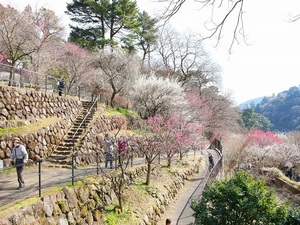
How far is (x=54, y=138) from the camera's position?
13.1 m

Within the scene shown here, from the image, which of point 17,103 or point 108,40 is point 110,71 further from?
point 17,103

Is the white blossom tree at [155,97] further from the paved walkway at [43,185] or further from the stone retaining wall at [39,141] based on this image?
the paved walkway at [43,185]

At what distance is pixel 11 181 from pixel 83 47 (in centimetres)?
1948

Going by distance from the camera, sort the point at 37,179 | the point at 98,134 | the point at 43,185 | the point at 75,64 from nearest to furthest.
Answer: the point at 43,185, the point at 37,179, the point at 98,134, the point at 75,64

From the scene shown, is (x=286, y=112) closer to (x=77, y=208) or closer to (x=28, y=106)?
(x=28, y=106)

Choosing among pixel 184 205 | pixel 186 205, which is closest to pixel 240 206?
pixel 186 205

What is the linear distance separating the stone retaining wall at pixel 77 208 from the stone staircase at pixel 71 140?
2.41 metres

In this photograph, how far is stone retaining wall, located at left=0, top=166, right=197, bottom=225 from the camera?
6113 mm

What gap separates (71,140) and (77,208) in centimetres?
649

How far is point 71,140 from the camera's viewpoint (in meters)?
13.8

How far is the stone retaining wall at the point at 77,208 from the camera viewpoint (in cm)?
611

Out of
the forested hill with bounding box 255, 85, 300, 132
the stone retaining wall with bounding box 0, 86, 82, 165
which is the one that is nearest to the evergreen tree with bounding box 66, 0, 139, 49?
the stone retaining wall with bounding box 0, 86, 82, 165

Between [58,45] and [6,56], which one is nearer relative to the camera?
[6,56]

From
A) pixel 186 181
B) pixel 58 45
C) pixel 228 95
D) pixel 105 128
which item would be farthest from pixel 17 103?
pixel 228 95
